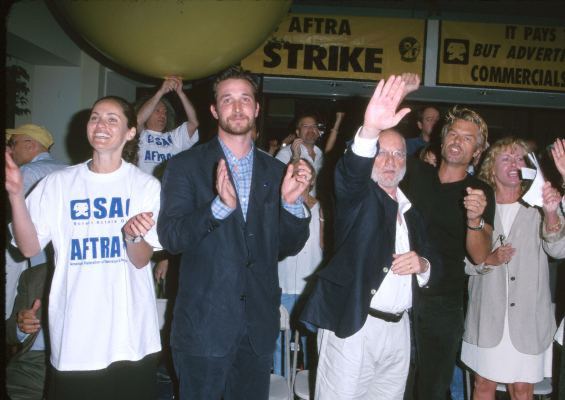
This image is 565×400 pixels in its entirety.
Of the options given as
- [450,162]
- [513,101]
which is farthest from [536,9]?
[450,162]

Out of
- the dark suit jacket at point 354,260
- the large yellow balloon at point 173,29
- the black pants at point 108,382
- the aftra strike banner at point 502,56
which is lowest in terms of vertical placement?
the black pants at point 108,382

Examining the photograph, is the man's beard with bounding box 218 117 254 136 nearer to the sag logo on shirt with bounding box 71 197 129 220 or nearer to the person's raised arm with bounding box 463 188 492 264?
the sag logo on shirt with bounding box 71 197 129 220

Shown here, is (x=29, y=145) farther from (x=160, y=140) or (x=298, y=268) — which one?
(x=298, y=268)

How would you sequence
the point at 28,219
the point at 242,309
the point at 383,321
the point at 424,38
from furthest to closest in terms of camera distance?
the point at 424,38 < the point at 383,321 < the point at 242,309 < the point at 28,219

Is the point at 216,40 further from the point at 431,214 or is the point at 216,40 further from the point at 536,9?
the point at 536,9

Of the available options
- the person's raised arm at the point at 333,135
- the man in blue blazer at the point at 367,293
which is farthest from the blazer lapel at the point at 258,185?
the person's raised arm at the point at 333,135

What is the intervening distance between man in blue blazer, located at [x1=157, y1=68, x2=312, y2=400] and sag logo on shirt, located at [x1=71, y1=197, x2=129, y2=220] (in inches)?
6.0

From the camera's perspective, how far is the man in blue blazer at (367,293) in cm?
187

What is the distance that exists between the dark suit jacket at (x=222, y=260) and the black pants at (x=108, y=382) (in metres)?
0.16

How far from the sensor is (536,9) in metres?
5.73

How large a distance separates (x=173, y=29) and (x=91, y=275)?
0.94 m

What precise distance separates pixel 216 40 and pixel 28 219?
953mm

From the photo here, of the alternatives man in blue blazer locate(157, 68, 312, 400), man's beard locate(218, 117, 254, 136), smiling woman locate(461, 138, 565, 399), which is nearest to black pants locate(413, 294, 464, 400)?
smiling woman locate(461, 138, 565, 399)

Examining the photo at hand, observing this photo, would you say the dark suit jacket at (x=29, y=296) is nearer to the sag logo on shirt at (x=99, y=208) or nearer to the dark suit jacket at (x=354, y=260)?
the sag logo on shirt at (x=99, y=208)
